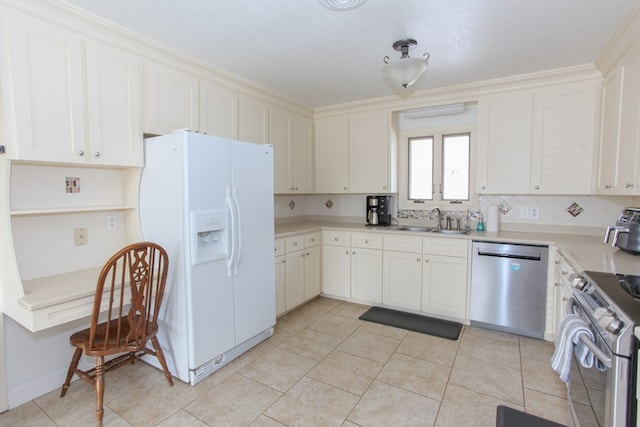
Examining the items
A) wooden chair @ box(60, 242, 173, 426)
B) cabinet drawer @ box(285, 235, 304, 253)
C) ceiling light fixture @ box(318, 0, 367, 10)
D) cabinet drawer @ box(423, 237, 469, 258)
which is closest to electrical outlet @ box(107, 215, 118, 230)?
wooden chair @ box(60, 242, 173, 426)

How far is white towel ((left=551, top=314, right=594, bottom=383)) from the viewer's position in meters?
1.37

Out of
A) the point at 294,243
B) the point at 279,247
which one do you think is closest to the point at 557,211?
the point at 294,243

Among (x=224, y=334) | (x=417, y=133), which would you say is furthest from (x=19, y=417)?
(x=417, y=133)

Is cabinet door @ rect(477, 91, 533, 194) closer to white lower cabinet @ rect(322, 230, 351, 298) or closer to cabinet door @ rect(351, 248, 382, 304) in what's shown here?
cabinet door @ rect(351, 248, 382, 304)

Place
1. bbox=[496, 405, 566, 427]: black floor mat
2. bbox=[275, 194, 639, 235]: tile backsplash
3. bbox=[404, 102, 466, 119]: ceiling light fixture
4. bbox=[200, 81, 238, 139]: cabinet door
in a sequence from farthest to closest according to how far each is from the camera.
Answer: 1. bbox=[404, 102, 466, 119]: ceiling light fixture
2. bbox=[275, 194, 639, 235]: tile backsplash
3. bbox=[200, 81, 238, 139]: cabinet door
4. bbox=[496, 405, 566, 427]: black floor mat

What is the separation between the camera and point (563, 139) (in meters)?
2.93

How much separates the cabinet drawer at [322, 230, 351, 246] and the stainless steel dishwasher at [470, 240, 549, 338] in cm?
134

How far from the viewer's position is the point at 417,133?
12.7 ft

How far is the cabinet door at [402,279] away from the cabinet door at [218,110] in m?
2.08

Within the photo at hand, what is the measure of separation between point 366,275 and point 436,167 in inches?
59.5

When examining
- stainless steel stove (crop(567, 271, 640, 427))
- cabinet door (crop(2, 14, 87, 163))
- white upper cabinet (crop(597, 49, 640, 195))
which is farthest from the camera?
white upper cabinet (crop(597, 49, 640, 195))

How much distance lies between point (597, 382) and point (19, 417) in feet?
9.87

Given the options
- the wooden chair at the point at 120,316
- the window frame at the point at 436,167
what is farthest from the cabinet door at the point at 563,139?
the wooden chair at the point at 120,316

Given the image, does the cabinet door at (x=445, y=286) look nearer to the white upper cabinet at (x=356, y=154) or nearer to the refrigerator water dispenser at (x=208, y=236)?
the white upper cabinet at (x=356, y=154)
